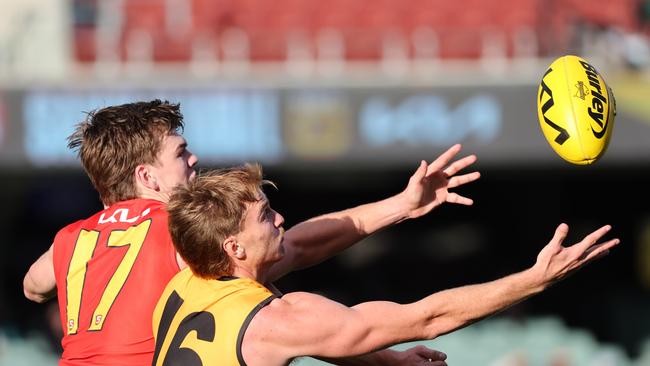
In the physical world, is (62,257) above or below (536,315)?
above

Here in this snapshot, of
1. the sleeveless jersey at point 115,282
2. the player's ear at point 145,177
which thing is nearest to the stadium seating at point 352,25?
the player's ear at point 145,177

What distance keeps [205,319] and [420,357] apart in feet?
3.10

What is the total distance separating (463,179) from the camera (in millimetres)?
4680

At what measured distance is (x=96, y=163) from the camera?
4.38 m

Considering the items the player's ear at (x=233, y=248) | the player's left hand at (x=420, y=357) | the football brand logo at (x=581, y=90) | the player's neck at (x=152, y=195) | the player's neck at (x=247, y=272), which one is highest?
the football brand logo at (x=581, y=90)

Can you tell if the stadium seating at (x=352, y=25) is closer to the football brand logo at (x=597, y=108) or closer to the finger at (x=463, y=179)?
the football brand logo at (x=597, y=108)

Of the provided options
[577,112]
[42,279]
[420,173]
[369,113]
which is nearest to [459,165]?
[420,173]

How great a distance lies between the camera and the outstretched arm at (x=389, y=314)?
381 cm

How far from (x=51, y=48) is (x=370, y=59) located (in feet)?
11.8

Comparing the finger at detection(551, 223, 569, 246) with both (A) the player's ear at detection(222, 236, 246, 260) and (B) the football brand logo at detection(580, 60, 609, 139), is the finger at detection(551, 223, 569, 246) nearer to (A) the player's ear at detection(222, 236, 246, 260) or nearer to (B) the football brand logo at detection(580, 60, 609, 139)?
(A) the player's ear at detection(222, 236, 246, 260)

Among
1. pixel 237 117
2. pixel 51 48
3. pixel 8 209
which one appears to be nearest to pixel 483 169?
pixel 237 117

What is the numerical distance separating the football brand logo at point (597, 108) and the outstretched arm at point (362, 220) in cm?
71

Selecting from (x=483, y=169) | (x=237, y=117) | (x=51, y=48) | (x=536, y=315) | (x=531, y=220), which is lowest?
(x=536, y=315)

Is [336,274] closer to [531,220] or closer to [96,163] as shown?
[531,220]
